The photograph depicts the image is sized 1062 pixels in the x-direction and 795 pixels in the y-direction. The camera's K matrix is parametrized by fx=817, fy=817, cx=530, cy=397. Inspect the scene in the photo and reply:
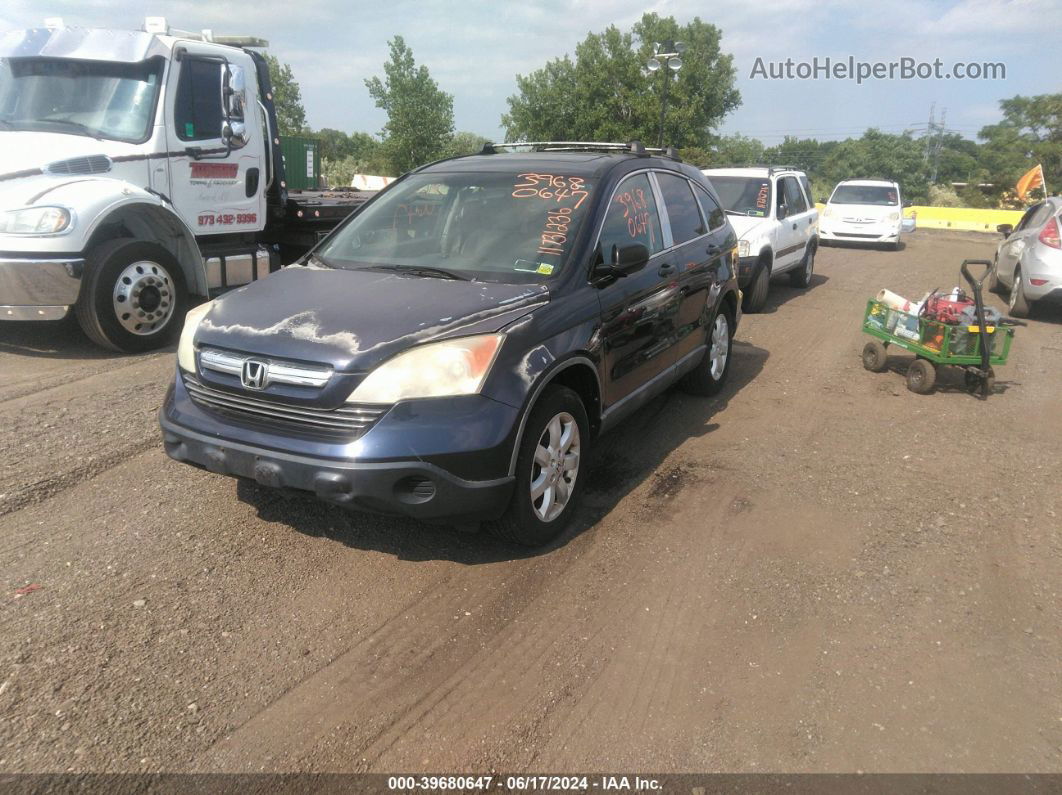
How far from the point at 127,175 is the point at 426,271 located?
4.25 m

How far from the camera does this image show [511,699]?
2.91 meters

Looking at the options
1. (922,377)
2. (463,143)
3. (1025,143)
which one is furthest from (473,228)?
(1025,143)

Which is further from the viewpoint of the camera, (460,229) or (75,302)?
(75,302)

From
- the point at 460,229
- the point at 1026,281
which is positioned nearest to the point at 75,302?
the point at 460,229

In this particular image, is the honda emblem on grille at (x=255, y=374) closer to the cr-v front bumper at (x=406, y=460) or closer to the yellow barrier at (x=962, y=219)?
the cr-v front bumper at (x=406, y=460)

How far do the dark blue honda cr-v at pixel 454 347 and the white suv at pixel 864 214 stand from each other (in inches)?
613

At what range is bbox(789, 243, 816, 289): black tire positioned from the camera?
12.6 m

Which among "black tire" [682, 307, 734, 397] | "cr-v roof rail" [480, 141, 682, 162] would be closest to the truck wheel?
"cr-v roof rail" [480, 141, 682, 162]

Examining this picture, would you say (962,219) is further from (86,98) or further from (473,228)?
(473,228)

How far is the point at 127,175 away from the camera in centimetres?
707

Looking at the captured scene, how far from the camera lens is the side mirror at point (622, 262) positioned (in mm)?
4265

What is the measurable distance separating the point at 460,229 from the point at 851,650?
9.48 ft

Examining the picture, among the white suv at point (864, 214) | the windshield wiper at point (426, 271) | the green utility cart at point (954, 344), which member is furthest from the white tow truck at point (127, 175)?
the white suv at point (864, 214)

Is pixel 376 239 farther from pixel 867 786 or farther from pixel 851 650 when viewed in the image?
pixel 867 786
